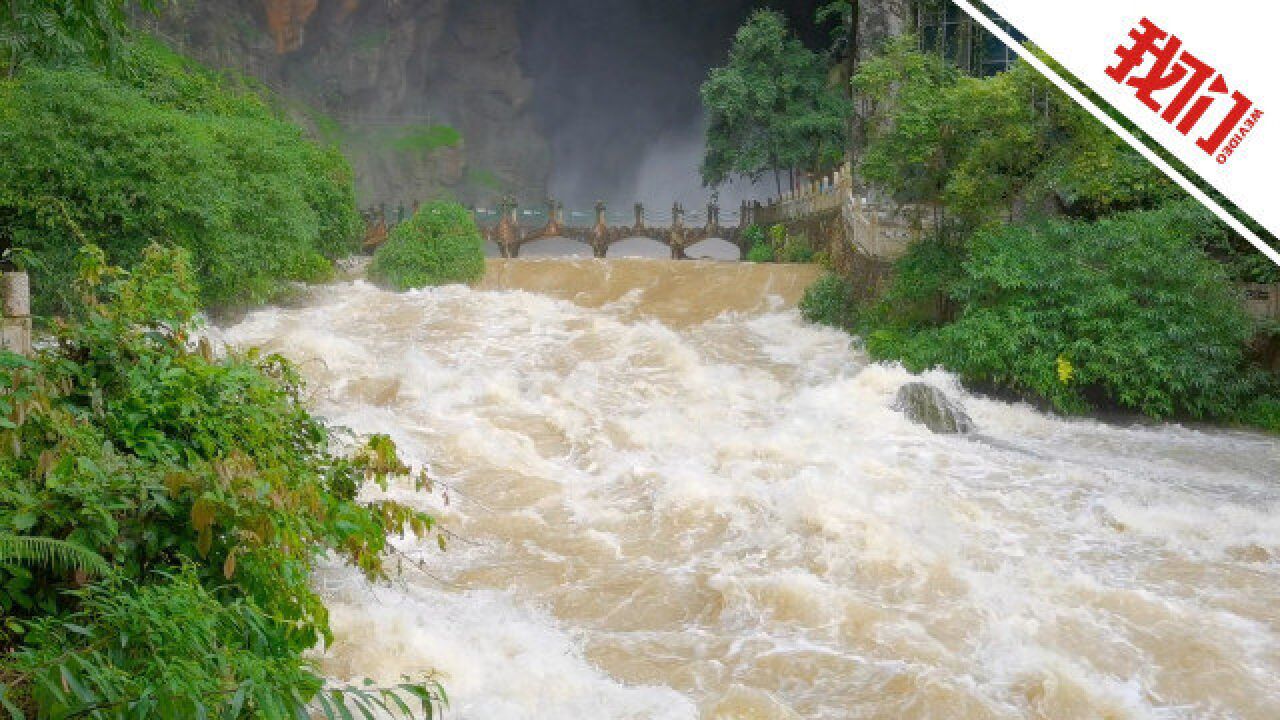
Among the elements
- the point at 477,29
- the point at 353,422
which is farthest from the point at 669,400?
the point at 477,29

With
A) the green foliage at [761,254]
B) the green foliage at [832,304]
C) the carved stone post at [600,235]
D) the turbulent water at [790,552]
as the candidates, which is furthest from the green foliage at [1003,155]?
the carved stone post at [600,235]

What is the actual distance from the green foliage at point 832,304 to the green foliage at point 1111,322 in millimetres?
3636

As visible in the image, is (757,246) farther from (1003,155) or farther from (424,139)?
(424,139)

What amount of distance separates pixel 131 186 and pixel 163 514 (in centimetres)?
981

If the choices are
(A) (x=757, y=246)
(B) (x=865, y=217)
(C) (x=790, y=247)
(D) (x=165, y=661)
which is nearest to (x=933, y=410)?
(B) (x=865, y=217)

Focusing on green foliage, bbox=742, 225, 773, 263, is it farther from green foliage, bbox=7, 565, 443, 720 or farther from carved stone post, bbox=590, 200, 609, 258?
green foliage, bbox=7, 565, 443, 720

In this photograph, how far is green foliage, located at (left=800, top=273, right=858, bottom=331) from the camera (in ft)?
56.0

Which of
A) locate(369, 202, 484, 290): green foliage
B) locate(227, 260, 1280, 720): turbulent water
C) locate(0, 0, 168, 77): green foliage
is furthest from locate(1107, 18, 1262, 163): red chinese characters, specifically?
locate(369, 202, 484, 290): green foliage

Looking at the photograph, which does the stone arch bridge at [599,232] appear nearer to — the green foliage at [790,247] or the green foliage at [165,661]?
the green foliage at [790,247]

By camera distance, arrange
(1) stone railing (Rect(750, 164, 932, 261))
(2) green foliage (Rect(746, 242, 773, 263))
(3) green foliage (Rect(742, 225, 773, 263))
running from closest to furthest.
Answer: (1) stone railing (Rect(750, 164, 932, 261)) < (2) green foliage (Rect(746, 242, 773, 263)) < (3) green foliage (Rect(742, 225, 773, 263))

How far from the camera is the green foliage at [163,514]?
10.5ft

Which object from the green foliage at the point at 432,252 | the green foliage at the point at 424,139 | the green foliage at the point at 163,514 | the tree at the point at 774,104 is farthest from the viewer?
the green foliage at the point at 424,139

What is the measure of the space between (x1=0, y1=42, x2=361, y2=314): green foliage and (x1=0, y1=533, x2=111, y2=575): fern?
24.4 feet

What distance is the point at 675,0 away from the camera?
42844 mm
